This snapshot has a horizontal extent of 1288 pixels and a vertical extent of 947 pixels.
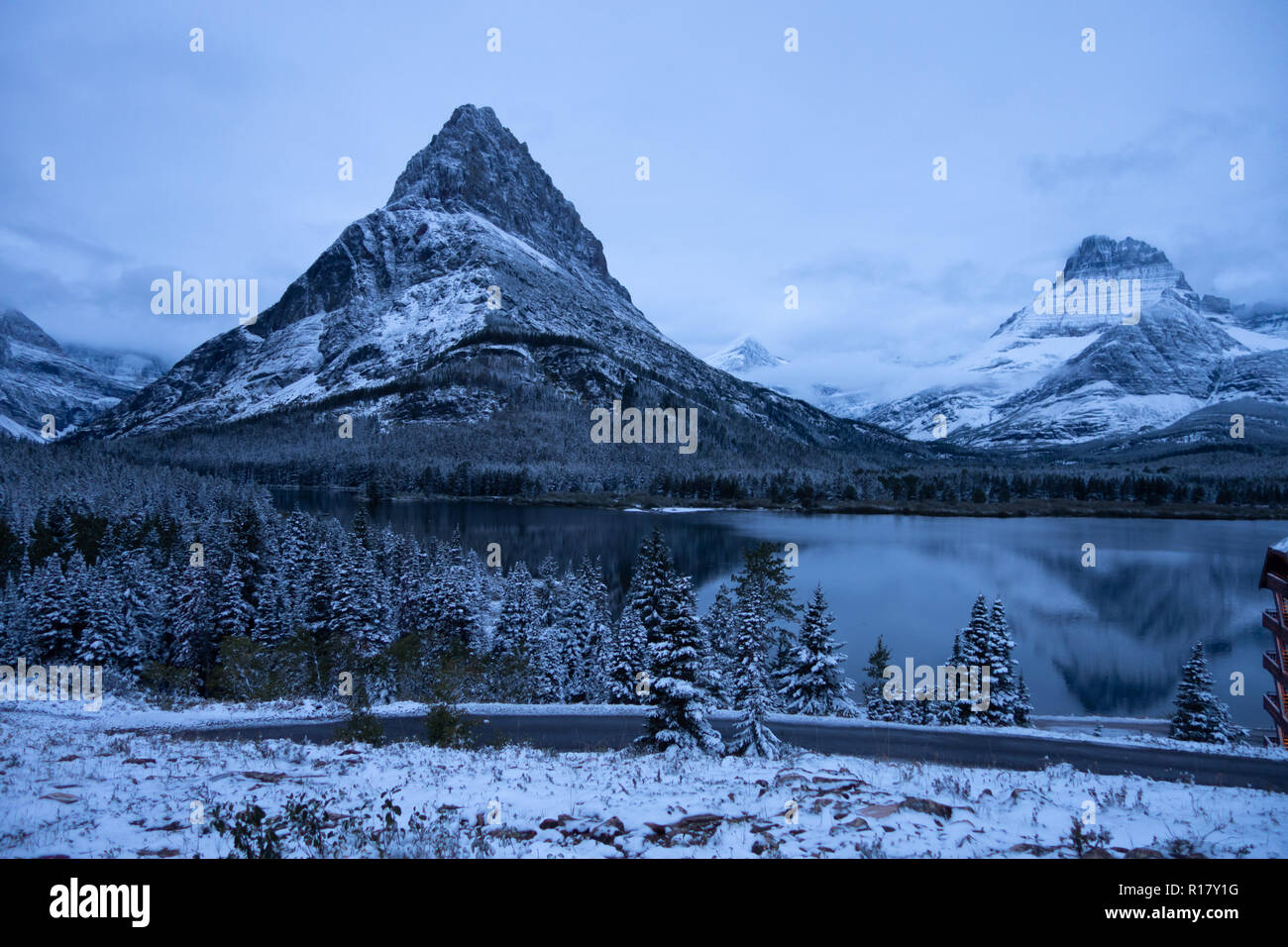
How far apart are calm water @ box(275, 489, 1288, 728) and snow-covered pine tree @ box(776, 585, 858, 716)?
1717cm

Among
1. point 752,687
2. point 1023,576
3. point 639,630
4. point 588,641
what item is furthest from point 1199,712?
point 1023,576

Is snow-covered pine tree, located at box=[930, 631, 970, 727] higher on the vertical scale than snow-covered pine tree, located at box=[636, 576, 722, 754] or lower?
lower

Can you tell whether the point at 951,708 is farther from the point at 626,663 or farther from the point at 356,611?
the point at 356,611

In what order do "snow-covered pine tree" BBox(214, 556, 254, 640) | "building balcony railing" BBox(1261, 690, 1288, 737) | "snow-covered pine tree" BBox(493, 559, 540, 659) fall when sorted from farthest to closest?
"snow-covered pine tree" BBox(493, 559, 540, 659) → "snow-covered pine tree" BBox(214, 556, 254, 640) → "building balcony railing" BBox(1261, 690, 1288, 737)

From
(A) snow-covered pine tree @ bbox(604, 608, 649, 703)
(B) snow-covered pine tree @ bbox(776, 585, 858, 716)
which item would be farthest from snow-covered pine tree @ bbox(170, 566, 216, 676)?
(B) snow-covered pine tree @ bbox(776, 585, 858, 716)

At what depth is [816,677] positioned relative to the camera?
23719 mm

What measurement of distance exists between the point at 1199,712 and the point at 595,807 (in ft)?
91.1

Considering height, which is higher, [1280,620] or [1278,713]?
[1280,620]

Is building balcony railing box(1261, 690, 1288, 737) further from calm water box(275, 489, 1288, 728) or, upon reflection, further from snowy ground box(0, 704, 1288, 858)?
calm water box(275, 489, 1288, 728)

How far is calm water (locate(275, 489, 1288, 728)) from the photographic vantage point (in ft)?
136

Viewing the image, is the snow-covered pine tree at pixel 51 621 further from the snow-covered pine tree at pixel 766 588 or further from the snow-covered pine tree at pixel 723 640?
the snow-covered pine tree at pixel 766 588

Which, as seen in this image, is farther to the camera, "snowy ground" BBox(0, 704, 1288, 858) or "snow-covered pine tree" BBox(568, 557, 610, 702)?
"snow-covered pine tree" BBox(568, 557, 610, 702)

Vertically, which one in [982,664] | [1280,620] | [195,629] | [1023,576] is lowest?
[1023,576]
